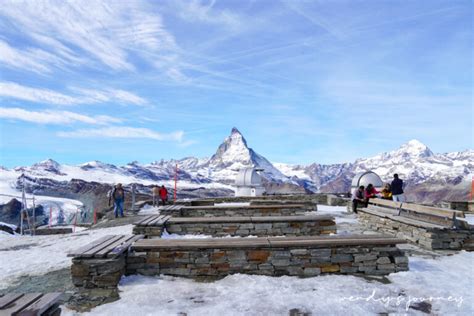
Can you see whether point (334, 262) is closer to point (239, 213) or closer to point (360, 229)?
point (360, 229)

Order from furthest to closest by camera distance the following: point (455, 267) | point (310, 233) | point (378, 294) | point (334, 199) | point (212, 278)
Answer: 1. point (334, 199)
2. point (310, 233)
3. point (455, 267)
4. point (212, 278)
5. point (378, 294)

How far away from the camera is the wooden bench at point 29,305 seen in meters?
3.52

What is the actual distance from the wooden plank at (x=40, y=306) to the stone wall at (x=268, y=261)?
8.49 feet

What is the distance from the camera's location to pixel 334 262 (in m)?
6.41

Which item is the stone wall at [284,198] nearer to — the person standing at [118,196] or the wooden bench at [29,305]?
the person standing at [118,196]

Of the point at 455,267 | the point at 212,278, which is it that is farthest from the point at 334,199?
the point at 212,278

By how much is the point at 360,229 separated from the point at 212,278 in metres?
7.04

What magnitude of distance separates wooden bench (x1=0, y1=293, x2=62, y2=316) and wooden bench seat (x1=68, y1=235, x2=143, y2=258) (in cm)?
Answer: 188

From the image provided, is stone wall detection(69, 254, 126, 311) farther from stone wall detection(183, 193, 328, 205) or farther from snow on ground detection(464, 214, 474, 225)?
stone wall detection(183, 193, 328, 205)

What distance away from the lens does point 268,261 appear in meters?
6.38

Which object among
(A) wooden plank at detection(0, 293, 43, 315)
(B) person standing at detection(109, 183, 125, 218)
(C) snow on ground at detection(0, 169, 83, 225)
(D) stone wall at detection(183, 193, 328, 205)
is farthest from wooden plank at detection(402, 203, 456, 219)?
(C) snow on ground at detection(0, 169, 83, 225)

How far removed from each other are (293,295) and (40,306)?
339 centimetres

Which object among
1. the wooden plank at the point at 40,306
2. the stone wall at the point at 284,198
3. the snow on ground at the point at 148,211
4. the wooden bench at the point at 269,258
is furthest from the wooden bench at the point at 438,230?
the stone wall at the point at 284,198

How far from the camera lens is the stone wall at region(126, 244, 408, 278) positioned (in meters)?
6.36
